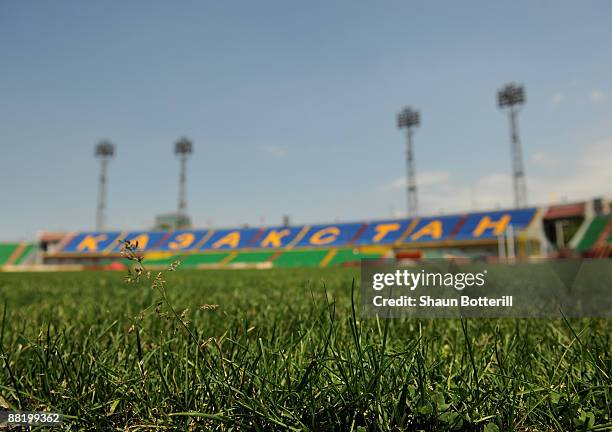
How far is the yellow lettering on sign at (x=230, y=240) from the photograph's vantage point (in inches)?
2073

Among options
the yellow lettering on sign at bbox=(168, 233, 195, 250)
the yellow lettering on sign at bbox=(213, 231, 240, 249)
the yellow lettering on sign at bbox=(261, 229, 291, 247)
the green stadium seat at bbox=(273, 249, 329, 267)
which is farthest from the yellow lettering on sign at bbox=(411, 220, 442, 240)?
the yellow lettering on sign at bbox=(168, 233, 195, 250)

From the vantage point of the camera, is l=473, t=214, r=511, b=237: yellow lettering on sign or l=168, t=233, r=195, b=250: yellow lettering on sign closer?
l=473, t=214, r=511, b=237: yellow lettering on sign

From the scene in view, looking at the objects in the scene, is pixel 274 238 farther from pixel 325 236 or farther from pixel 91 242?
pixel 91 242

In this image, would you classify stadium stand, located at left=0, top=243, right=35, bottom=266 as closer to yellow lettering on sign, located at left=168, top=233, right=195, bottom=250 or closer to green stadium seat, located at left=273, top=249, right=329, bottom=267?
yellow lettering on sign, located at left=168, top=233, right=195, bottom=250

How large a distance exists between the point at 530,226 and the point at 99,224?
52.4 meters

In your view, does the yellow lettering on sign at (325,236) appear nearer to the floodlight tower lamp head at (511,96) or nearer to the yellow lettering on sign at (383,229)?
the yellow lettering on sign at (383,229)

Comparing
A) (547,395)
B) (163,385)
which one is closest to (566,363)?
(547,395)

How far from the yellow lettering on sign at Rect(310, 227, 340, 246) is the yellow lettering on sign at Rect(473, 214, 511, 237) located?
15109 mm

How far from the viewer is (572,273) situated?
5.25ft

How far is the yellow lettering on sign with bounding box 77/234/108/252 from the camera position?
5600cm

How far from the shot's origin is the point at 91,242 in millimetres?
57000

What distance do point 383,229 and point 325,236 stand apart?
6.66 m

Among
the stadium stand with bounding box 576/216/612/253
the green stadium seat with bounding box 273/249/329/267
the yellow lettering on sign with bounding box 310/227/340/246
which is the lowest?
the green stadium seat with bounding box 273/249/329/267

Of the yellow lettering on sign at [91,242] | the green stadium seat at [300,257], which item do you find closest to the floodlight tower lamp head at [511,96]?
the green stadium seat at [300,257]
